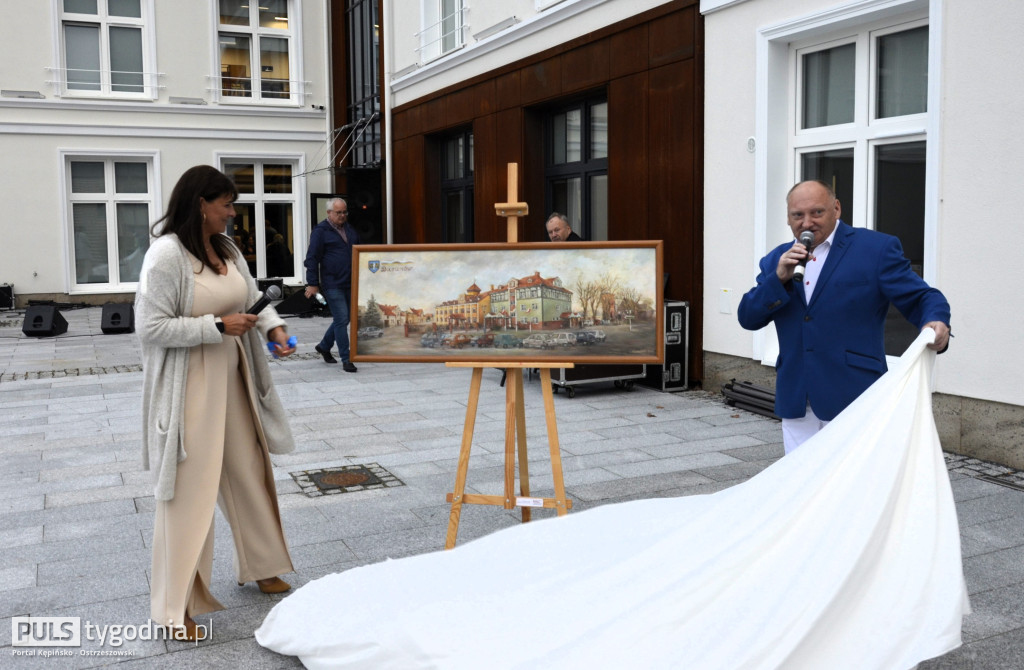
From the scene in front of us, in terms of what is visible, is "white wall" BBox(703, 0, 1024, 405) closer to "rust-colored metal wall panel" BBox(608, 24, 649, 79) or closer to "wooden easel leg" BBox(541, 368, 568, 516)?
"rust-colored metal wall panel" BBox(608, 24, 649, 79)

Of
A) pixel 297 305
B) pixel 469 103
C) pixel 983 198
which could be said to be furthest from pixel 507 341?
pixel 297 305

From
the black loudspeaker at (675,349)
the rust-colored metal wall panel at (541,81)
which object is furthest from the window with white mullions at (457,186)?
the black loudspeaker at (675,349)

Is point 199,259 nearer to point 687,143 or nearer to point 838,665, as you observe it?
point 838,665

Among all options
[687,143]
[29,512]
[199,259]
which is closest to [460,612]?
[199,259]

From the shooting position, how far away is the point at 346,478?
6176mm

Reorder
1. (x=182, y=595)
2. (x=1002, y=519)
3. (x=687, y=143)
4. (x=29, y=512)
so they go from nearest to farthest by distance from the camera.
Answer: (x=182, y=595) < (x=1002, y=519) < (x=29, y=512) < (x=687, y=143)

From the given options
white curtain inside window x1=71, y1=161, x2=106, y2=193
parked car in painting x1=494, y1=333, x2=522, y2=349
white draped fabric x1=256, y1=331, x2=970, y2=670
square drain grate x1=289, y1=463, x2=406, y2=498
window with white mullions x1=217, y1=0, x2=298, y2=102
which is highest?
window with white mullions x1=217, y1=0, x2=298, y2=102

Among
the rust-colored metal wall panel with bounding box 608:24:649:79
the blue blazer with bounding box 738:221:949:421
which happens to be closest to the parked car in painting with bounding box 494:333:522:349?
the blue blazer with bounding box 738:221:949:421

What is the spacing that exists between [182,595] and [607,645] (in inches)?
69.9

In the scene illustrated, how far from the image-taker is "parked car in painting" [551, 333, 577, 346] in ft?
15.1

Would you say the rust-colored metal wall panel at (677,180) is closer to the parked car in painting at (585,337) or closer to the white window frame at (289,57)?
the parked car in painting at (585,337)

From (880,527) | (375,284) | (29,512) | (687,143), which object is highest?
(687,143)

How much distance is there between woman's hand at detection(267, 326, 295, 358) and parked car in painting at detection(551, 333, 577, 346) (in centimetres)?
128

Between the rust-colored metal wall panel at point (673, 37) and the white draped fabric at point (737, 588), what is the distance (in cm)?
626
